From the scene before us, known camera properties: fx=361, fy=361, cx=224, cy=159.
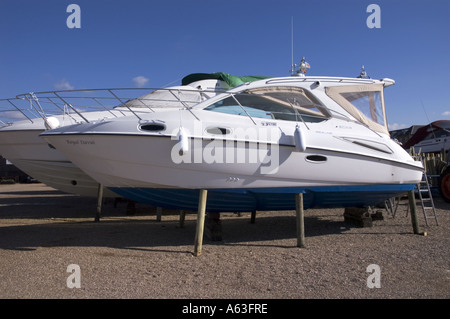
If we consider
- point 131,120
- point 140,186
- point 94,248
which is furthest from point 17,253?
point 131,120

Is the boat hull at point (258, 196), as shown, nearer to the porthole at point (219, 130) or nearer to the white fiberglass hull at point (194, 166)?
the white fiberglass hull at point (194, 166)

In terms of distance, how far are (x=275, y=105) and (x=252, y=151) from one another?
110cm

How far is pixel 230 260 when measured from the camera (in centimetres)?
482

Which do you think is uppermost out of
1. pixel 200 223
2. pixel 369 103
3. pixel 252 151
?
pixel 369 103

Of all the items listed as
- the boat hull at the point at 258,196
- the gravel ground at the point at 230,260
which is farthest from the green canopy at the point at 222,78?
the boat hull at the point at 258,196

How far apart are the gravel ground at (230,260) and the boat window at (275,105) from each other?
2.04m

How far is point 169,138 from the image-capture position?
16.1 ft

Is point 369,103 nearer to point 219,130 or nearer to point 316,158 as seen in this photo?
point 316,158

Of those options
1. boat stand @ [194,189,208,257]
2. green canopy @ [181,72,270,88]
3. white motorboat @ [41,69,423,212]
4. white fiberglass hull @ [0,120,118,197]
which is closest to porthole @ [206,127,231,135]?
white motorboat @ [41,69,423,212]

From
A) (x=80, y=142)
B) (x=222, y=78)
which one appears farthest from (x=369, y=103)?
(x=80, y=142)

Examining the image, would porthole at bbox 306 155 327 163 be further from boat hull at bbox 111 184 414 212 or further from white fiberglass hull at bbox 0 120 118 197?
white fiberglass hull at bbox 0 120 118 197

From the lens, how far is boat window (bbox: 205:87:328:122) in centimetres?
553

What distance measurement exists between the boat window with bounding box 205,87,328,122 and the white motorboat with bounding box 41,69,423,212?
0.02 meters

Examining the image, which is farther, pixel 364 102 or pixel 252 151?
pixel 364 102
